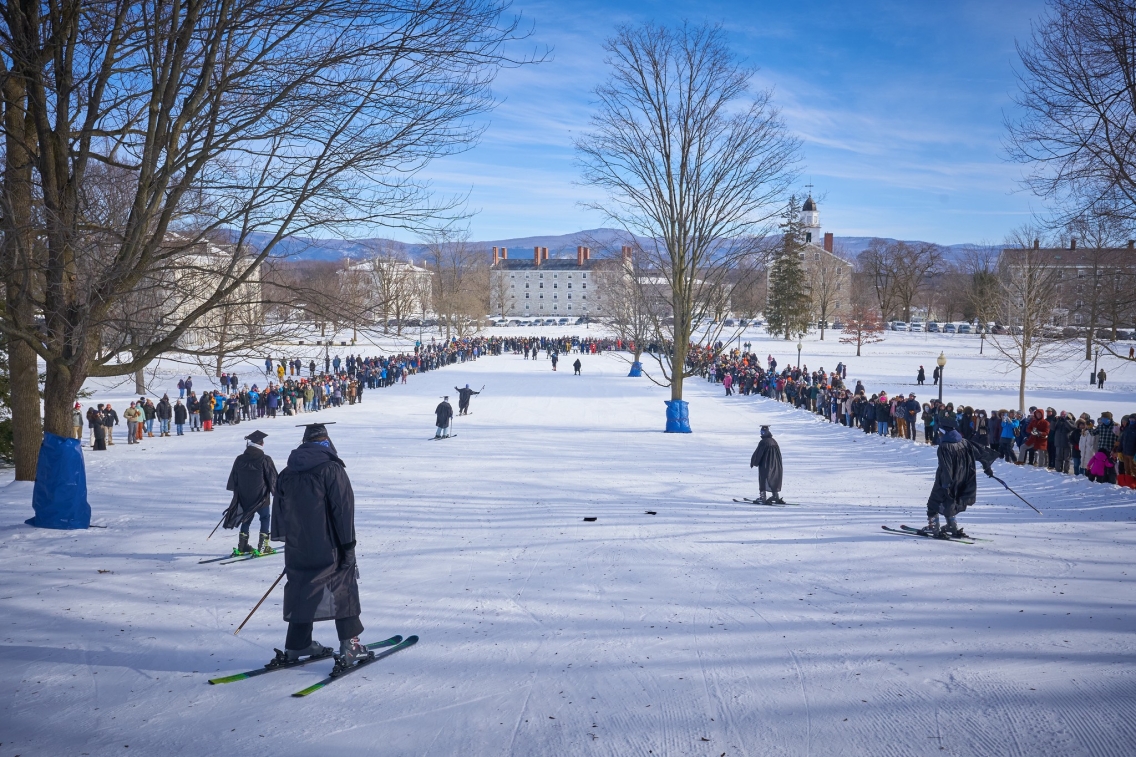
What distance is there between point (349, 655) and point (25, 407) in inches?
397

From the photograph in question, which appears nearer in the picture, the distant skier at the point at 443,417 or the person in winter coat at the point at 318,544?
the person in winter coat at the point at 318,544

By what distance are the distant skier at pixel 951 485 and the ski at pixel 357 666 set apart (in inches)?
258

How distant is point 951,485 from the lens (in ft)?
28.1

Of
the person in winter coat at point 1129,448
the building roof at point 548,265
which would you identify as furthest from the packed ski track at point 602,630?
the building roof at point 548,265

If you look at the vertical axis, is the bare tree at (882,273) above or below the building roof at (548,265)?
below

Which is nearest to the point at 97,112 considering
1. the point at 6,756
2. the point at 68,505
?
the point at 68,505

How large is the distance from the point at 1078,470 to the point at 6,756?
17005 millimetres

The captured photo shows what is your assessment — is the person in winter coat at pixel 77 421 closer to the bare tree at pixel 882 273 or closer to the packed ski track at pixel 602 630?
the packed ski track at pixel 602 630

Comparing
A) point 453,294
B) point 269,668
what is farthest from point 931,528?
point 453,294

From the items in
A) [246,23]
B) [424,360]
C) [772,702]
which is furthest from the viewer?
[424,360]

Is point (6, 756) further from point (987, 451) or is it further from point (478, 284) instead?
point (478, 284)

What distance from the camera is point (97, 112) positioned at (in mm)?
7980

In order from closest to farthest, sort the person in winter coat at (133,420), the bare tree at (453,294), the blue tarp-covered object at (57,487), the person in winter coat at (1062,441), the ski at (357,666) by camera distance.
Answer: the ski at (357,666)
the blue tarp-covered object at (57,487)
the person in winter coat at (1062,441)
the person in winter coat at (133,420)
the bare tree at (453,294)

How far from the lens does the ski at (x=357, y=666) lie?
4.34 m
